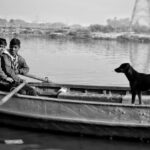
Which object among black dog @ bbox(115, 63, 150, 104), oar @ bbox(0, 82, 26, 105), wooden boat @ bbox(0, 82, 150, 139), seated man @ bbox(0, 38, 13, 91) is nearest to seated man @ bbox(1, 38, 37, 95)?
seated man @ bbox(0, 38, 13, 91)

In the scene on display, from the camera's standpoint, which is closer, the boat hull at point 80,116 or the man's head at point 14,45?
the boat hull at point 80,116

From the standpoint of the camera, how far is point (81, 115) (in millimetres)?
8367

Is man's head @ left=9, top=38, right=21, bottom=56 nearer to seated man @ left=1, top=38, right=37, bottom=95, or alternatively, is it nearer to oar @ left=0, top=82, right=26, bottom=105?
seated man @ left=1, top=38, right=37, bottom=95

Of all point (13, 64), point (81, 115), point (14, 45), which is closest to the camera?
point (81, 115)

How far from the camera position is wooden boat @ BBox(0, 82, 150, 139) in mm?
8148

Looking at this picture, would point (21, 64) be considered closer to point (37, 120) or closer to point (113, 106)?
point (37, 120)

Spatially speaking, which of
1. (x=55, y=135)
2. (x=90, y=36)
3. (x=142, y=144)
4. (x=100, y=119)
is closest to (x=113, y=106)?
(x=100, y=119)

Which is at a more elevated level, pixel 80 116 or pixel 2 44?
pixel 2 44

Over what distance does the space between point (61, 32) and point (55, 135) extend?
104416 millimetres

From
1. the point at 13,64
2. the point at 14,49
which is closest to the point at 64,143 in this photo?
the point at 13,64

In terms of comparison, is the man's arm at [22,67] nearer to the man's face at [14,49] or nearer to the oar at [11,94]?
the man's face at [14,49]

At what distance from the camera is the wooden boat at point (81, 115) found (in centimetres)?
815

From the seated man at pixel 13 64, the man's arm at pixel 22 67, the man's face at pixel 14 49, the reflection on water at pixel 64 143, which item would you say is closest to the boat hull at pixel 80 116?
the reflection on water at pixel 64 143

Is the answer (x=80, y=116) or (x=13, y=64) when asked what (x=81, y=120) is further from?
(x=13, y=64)
